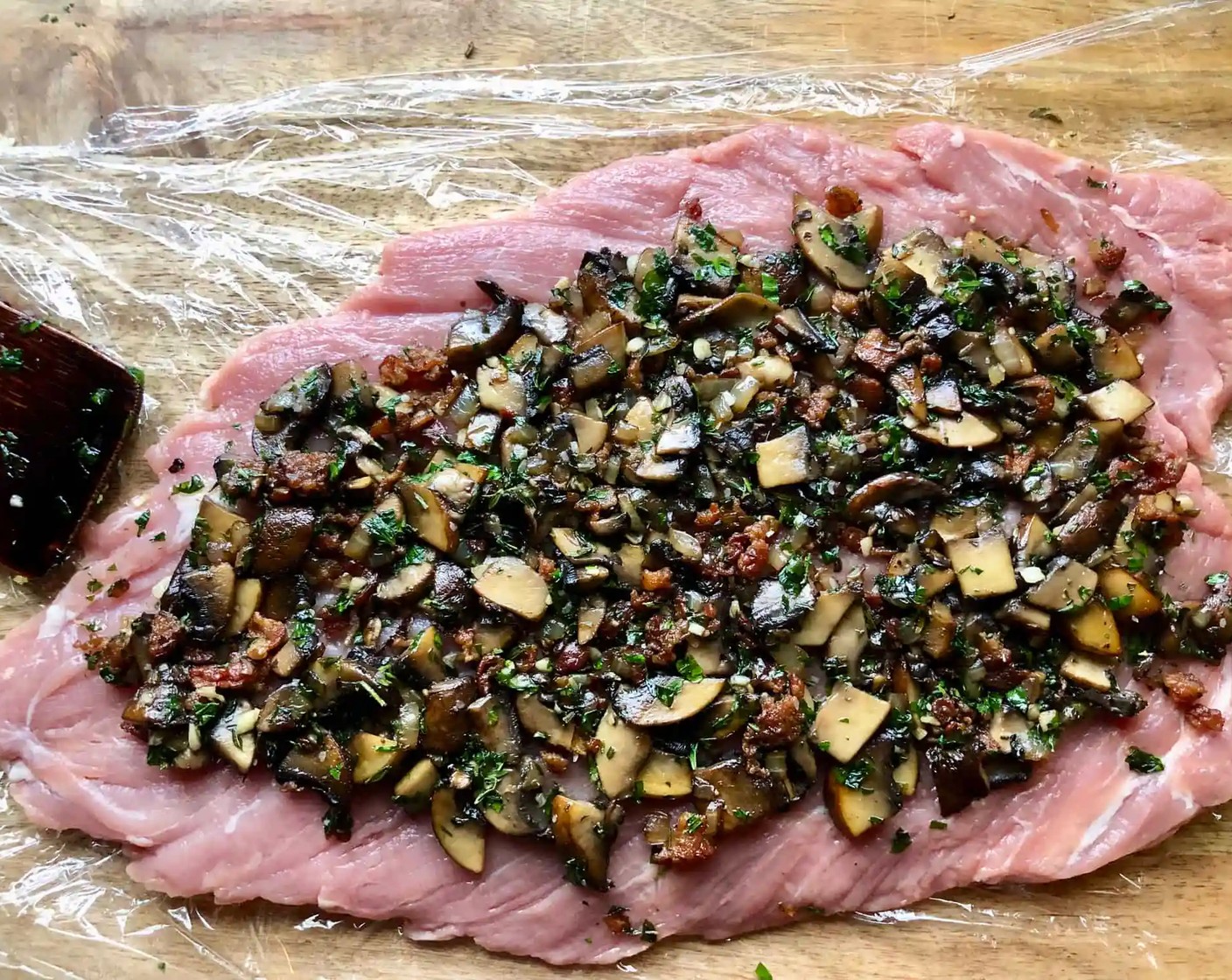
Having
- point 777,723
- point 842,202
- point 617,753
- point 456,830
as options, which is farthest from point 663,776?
point 842,202

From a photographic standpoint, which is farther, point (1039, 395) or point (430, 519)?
point (1039, 395)

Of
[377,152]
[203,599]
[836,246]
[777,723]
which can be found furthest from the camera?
[377,152]

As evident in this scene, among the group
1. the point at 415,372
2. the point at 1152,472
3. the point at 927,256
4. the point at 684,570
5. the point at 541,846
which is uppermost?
the point at 927,256

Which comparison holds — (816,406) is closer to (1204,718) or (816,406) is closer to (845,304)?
(845,304)

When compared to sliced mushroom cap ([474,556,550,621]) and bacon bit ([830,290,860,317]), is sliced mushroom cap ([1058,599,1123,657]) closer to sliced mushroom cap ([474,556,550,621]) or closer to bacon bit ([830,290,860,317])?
bacon bit ([830,290,860,317])

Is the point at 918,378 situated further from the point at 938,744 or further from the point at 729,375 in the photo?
the point at 938,744
